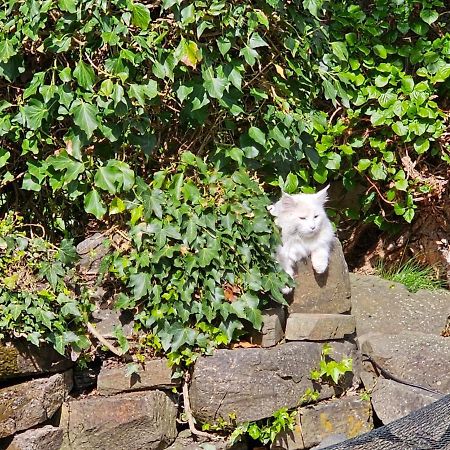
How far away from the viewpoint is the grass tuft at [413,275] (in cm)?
556

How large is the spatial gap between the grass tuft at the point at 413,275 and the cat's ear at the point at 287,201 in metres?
1.35

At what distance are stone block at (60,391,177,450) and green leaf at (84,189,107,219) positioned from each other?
0.93m

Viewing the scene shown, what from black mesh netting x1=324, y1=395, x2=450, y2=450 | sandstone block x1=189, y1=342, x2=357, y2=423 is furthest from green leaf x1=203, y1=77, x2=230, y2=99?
black mesh netting x1=324, y1=395, x2=450, y2=450

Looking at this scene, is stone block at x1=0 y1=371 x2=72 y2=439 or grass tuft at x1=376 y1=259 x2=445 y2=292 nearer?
stone block at x1=0 y1=371 x2=72 y2=439

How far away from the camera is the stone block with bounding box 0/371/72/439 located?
13.4ft

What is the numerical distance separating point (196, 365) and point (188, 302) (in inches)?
12.8

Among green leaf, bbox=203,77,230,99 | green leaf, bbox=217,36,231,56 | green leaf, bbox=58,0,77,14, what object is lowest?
green leaf, bbox=203,77,230,99

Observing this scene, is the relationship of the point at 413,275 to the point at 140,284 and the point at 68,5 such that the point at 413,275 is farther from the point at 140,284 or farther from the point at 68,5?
the point at 68,5

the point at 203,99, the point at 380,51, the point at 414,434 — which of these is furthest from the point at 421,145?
the point at 414,434

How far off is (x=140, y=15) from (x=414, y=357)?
2.32 meters

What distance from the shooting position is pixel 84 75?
412 centimetres

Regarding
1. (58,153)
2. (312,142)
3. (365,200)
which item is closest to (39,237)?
(58,153)

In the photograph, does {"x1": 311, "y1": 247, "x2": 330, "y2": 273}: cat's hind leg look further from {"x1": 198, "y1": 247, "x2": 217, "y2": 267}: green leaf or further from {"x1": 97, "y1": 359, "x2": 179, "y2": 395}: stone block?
{"x1": 97, "y1": 359, "x2": 179, "y2": 395}: stone block

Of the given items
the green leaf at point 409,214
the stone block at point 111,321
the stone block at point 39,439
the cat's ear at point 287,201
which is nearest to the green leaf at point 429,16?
the green leaf at point 409,214
